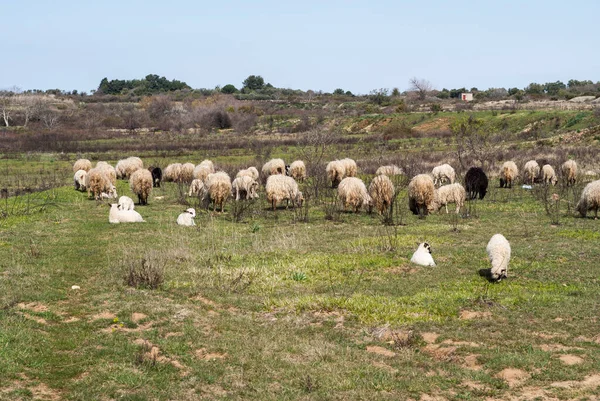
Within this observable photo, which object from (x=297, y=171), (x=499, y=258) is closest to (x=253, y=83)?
(x=297, y=171)

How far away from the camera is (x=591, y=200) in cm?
2009

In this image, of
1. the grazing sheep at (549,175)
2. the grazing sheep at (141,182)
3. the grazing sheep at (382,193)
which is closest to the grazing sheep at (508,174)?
the grazing sheep at (549,175)

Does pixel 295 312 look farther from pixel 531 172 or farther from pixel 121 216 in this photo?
pixel 531 172

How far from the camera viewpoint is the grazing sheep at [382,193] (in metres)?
22.5

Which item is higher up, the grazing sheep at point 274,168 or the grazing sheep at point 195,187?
the grazing sheep at point 274,168

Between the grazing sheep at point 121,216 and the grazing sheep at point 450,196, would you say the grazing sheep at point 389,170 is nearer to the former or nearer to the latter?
the grazing sheep at point 450,196

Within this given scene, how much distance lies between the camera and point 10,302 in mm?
10562

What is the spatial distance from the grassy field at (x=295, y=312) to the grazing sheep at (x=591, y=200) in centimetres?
43

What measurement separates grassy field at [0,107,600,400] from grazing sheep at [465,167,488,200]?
574 cm

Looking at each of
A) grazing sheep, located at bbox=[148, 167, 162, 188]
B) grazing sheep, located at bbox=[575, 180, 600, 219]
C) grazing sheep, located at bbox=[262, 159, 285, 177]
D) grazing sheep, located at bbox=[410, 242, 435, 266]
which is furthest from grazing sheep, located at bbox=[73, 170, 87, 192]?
grazing sheep, located at bbox=[575, 180, 600, 219]

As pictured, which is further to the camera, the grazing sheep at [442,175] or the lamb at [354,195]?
the grazing sheep at [442,175]

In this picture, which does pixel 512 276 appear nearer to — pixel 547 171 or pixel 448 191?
pixel 448 191

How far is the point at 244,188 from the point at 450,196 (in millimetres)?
8953

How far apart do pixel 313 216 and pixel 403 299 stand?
459 inches
